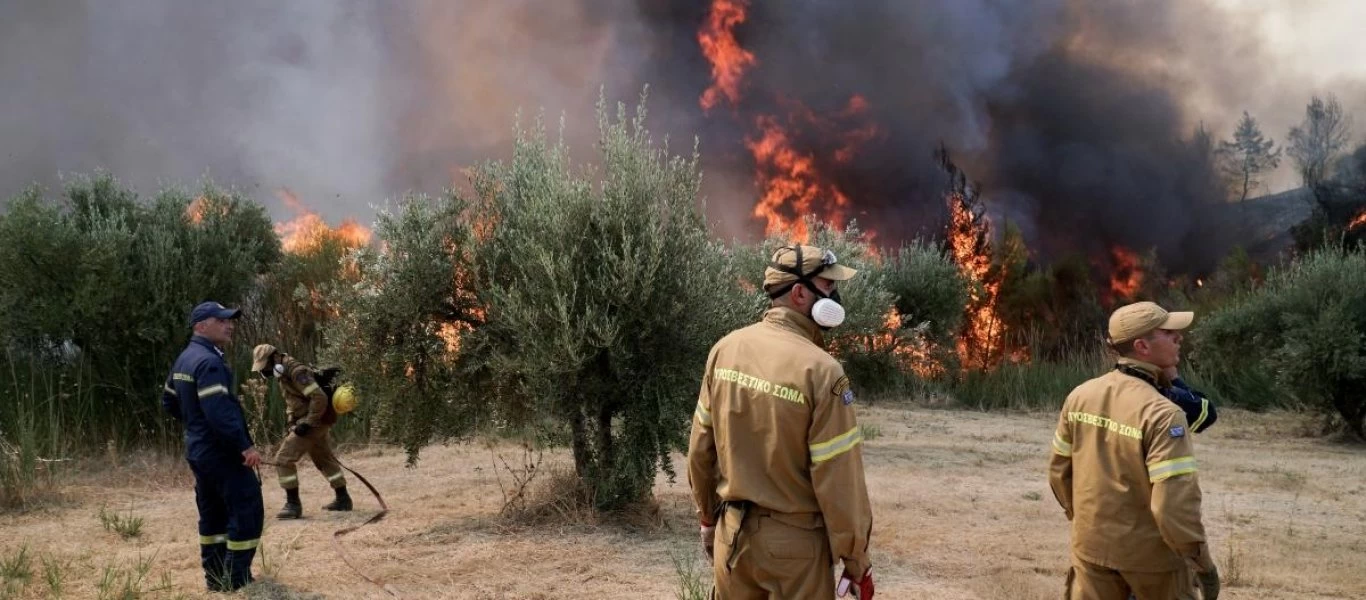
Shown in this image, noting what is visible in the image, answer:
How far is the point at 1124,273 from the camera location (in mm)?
36625

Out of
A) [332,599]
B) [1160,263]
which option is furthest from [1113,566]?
[1160,263]

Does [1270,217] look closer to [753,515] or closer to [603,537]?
A: [603,537]

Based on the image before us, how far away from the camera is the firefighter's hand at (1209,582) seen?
3672 millimetres

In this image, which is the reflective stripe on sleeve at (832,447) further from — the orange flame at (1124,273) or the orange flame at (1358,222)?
the orange flame at (1124,273)

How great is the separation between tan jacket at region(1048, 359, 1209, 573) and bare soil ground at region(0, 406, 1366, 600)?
2.34 metres

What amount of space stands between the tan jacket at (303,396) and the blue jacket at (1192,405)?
725 cm

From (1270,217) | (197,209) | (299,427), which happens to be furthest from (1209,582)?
(1270,217)

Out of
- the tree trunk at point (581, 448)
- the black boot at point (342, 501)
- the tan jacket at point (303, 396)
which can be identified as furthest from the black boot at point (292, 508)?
the tree trunk at point (581, 448)

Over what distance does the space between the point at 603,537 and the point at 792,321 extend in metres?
4.49

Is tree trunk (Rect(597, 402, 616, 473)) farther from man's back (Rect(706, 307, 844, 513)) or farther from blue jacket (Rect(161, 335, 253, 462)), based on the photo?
man's back (Rect(706, 307, 844, 513))

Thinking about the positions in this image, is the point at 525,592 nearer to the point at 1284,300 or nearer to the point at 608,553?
the point at 608,553

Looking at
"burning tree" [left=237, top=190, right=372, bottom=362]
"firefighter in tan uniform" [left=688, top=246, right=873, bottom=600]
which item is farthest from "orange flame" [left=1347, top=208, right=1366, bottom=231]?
"firefighter in tan uniform" [left=688, top=246, right=873, bottom=600]

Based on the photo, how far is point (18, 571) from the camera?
6.64 m

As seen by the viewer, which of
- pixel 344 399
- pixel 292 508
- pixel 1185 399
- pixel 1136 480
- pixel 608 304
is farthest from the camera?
pixel 292 508
